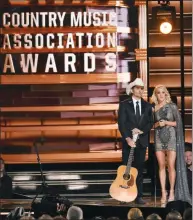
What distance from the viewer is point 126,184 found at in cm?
1397

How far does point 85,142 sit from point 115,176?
2.02ft

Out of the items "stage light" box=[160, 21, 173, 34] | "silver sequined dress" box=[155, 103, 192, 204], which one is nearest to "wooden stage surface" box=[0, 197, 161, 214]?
"silver sequined dress" box=[155, 103, 192, 204]

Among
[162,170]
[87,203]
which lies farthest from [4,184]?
[162,170]

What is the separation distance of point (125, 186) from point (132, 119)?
0.86m

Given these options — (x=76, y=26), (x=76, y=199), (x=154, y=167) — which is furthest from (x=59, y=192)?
(x=76, y=26)

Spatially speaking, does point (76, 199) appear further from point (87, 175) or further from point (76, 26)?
point (76, 26)

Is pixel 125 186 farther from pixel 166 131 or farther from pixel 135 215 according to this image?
pixel 135 215

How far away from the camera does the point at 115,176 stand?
15.0 m

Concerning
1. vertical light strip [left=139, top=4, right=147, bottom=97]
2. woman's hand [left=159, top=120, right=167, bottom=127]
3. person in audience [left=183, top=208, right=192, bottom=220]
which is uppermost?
vertical light strip [left=139, top=4, right=147, bottom=97]

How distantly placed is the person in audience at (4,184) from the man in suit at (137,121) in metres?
1.51

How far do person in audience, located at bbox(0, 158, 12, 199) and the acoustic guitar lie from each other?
1377 millimetres

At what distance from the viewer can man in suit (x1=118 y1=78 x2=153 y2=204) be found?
1420cm

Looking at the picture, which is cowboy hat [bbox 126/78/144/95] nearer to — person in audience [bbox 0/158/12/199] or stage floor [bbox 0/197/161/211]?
stage floor [bbox 0/197/161/211]

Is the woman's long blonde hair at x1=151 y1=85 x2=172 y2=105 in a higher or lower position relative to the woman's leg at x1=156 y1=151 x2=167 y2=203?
higher
